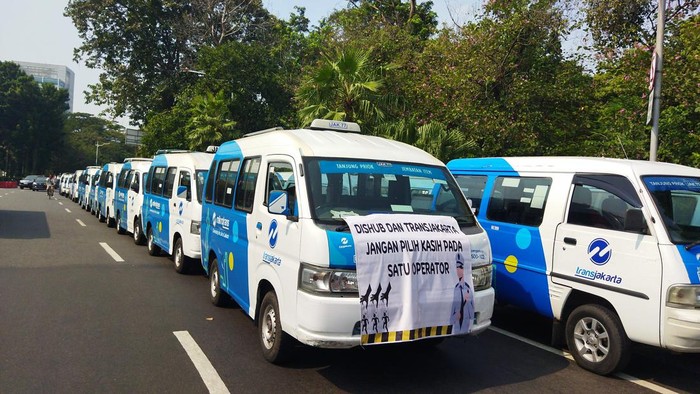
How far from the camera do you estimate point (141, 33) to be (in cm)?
3656

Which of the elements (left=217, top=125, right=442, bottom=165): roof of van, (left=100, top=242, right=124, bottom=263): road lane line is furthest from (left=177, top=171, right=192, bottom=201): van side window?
(left=217, top=125, right=442, bottom=165): roof of van

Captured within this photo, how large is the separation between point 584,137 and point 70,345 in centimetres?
1751

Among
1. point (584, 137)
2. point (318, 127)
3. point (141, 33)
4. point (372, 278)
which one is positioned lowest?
point (372, 278)

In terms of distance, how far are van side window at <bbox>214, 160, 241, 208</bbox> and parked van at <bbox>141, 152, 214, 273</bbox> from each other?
1.64 m

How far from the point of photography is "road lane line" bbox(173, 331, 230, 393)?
4414 millimetres

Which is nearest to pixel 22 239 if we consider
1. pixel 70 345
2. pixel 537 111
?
pixel 70 345

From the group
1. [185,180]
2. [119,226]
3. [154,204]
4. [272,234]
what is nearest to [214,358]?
[272,234]

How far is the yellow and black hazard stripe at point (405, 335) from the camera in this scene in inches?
165

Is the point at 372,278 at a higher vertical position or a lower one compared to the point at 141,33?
lower

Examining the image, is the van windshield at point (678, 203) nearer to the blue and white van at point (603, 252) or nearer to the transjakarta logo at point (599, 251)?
the blue and white van at point (603, 252)

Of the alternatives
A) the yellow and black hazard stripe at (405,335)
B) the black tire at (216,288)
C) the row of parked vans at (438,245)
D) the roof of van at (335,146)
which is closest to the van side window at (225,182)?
the row of parked vans at (438,245)

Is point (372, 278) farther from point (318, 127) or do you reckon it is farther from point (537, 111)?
point (537, 111)

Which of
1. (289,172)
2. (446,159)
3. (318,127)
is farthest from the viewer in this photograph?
(446,159)

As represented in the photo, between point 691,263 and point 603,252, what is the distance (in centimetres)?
80
